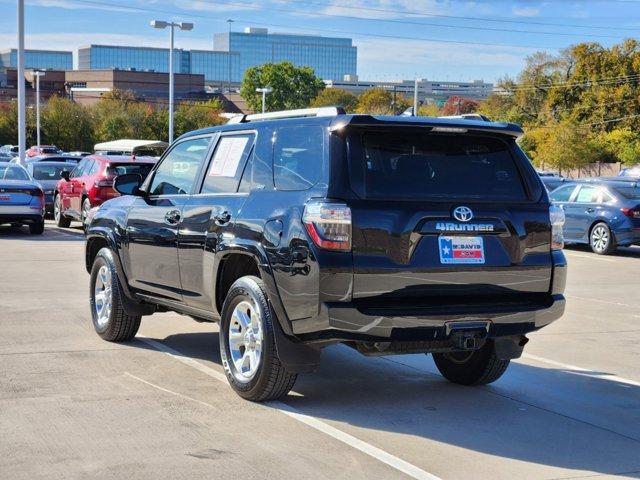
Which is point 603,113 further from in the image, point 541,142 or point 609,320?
point 609,320

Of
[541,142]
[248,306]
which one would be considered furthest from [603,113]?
[248,306]

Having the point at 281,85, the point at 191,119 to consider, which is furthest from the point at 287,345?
the point at 281,85

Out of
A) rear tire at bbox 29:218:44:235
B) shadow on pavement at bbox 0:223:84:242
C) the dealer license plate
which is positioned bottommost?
shadow on pavement at bbox 0:223:84:242

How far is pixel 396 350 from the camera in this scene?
20.2 ft

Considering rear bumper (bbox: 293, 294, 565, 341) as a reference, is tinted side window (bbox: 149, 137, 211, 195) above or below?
above

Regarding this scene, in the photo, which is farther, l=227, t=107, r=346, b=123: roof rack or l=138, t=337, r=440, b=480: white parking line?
l=227, t=107, r=346, b=123: roof rack

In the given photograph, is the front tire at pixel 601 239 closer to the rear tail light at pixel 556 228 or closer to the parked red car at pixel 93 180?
the parked red car at pixel 93 180

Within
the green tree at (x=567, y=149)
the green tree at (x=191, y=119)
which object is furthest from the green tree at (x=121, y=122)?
the green tree at (x=567, y=149)

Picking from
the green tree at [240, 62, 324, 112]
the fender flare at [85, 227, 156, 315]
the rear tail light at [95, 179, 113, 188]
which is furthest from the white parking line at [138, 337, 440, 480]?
the green tree at [240, 62, 324, 112]

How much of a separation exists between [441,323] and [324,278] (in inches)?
31.6

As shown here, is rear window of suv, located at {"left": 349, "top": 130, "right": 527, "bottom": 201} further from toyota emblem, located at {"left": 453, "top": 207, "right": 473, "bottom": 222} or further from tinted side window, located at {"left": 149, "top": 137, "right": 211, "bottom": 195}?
tinted side window, located at {"left": 149, "top": 137, "right": 211, "bottom": 195}

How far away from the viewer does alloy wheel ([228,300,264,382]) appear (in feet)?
21.5

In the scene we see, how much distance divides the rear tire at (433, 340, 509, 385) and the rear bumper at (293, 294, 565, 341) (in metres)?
0.77

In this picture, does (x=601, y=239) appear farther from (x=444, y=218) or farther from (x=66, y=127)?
(x=66, y=127)
